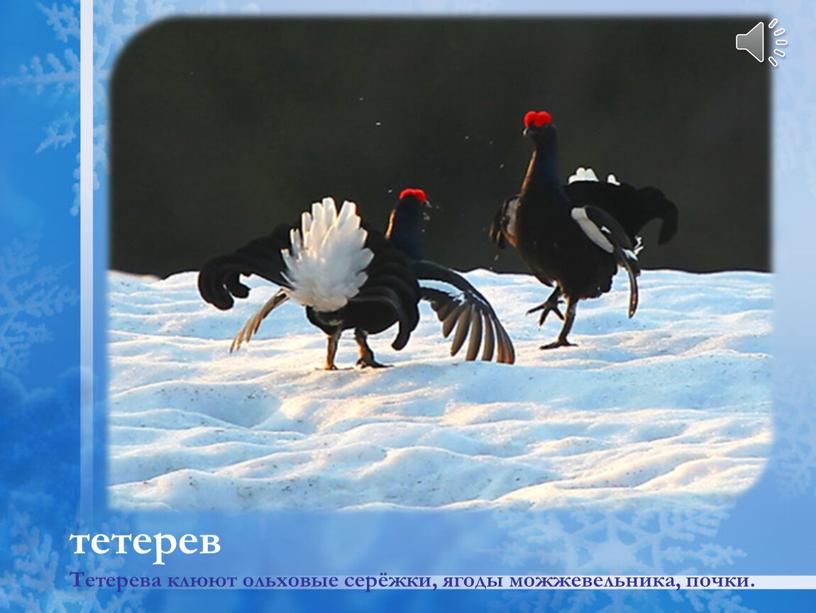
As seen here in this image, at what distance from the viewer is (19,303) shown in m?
2.81

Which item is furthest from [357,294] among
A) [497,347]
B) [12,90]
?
[12,90]

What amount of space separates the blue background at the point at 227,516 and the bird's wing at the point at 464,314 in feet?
1.58

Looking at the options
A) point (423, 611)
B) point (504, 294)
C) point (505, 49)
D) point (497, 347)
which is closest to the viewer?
point (423, 611)

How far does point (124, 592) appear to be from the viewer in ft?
9.12

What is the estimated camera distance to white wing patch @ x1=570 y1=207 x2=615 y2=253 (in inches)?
134

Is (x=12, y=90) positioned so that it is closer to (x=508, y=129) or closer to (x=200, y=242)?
(x=200, y=242)

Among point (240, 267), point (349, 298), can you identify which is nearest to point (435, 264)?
point (349, 298)

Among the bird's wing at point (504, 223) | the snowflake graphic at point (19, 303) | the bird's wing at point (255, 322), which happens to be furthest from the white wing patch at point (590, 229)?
the snowflake graphic at point (19, 303)

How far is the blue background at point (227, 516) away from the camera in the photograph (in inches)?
109

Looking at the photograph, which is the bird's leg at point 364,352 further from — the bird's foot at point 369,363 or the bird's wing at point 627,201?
the bird's wing at point 627,201

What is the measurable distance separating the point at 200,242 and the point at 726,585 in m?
1.09

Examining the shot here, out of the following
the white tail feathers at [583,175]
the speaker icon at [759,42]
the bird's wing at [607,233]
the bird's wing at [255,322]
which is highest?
the speaker icon at [759,42]

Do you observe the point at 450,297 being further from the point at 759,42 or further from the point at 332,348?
the point at 759,42

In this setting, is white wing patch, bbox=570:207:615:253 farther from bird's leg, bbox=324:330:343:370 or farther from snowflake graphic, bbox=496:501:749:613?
snowflake graphic, bbox=496:501:749:613
